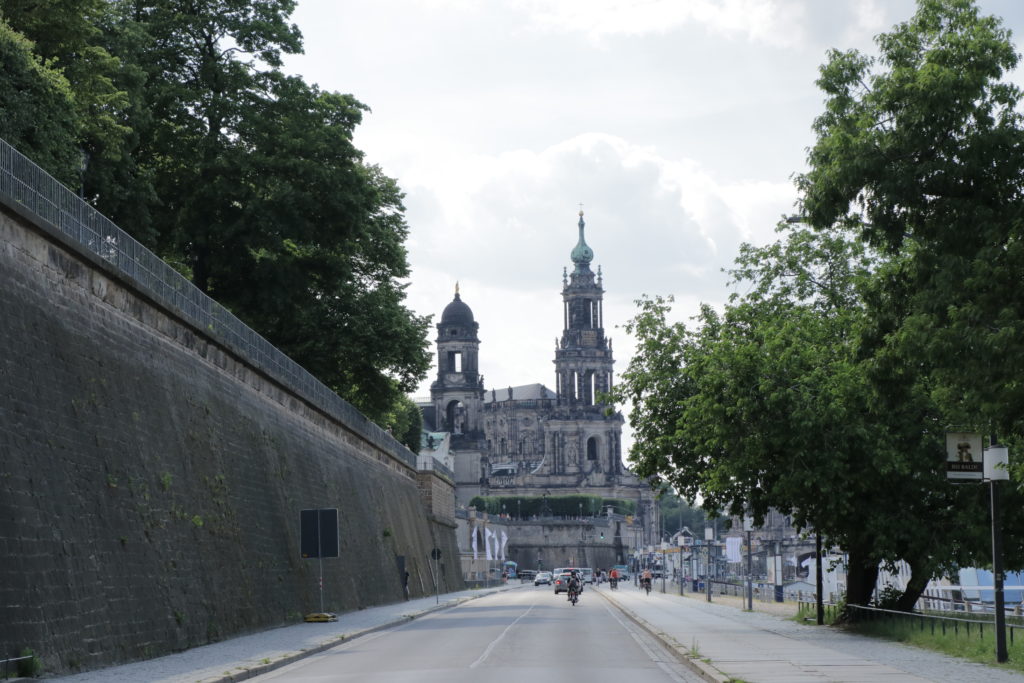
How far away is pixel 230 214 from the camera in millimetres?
52312

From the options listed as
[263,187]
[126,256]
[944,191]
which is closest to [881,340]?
[944,191]

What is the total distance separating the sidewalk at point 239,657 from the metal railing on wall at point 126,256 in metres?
7.39

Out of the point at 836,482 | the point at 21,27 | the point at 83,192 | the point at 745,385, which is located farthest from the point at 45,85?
the point at 836,482

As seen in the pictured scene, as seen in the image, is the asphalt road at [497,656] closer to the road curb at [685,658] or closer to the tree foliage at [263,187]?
the road curb at [685,658]

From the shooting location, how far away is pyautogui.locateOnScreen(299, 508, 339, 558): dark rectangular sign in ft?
117

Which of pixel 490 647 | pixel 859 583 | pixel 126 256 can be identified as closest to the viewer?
pixel 490 647

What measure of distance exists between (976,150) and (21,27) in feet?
85.3

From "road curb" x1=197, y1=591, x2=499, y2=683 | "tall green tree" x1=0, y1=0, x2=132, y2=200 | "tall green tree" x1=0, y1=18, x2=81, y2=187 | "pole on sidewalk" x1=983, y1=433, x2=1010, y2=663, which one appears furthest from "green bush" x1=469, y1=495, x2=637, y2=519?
"pole on sidewalk" x1=983, y1=433, x2=1010, y2=663

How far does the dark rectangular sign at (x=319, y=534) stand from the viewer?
35.6m

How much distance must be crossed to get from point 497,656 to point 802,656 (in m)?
5.43

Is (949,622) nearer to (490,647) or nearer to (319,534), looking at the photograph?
(490,647)

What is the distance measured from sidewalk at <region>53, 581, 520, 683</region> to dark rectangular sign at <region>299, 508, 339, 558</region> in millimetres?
1853

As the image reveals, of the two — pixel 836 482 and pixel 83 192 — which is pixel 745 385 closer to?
pixel 836 482

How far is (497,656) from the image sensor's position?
26.2 metres
